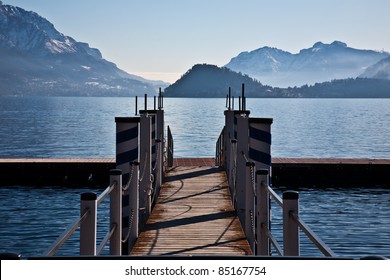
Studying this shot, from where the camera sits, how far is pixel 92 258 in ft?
10.7

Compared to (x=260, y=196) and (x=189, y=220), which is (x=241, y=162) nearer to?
(x=189, y=220)

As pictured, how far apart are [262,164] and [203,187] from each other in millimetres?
6403

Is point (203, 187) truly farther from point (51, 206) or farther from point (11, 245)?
point (51, 206)

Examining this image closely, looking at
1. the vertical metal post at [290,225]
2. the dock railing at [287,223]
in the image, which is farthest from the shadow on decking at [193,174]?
the vertical metal post at [290,225]

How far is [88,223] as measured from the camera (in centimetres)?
575

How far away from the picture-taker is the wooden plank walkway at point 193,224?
9.52 meters

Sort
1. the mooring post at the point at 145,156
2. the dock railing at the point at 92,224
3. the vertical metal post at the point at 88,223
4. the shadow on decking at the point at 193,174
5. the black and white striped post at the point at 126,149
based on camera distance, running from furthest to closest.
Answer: the shadow on decking at the point at 193,174 < the mooring post at the point at 145,156 < the black and white striped post at the point at 126,149 < the vertical metal post at the point at 88,223 < the dock railing at the point at 92,224

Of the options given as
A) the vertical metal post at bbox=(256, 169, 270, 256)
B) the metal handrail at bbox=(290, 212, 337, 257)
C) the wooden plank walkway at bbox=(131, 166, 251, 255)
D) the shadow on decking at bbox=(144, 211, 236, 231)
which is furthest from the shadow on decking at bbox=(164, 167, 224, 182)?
the metal handrail at bbox=(290, 212, 337, 257)

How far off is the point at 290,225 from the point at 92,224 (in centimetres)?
193

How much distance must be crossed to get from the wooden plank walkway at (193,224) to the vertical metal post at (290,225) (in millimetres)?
3622

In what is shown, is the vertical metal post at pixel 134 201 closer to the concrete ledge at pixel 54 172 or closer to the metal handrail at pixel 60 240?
the metal handrail at pixel 60 240

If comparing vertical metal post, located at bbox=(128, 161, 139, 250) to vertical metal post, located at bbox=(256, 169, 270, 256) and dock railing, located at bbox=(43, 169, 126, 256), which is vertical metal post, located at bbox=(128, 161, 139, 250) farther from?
vertical metal post, located at bbox=(256, 169, 270, 256)

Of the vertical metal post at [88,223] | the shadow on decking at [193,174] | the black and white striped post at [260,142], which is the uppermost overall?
the black and white striped post at [260,142]

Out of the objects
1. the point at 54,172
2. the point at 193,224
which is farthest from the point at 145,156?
the point at 54,172
